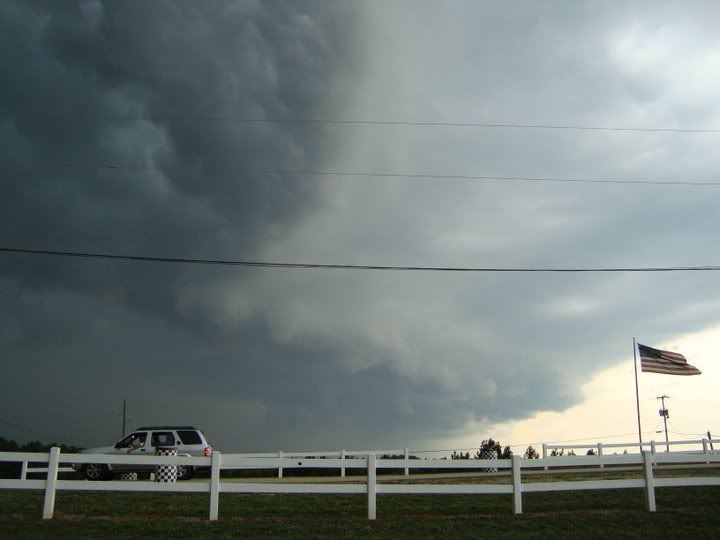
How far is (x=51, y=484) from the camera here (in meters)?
15.0

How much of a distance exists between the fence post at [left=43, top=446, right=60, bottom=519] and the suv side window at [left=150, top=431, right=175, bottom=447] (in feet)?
50.4

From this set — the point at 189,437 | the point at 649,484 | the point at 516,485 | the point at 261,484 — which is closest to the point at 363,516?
the point at 261,484

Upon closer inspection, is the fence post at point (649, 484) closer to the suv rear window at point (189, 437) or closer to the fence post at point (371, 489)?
the fence post at point (371, 489)

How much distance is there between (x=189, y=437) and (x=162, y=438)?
1.07 meters

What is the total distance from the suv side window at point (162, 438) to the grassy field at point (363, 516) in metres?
9.96

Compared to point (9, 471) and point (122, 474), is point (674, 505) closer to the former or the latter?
point (122, 474)

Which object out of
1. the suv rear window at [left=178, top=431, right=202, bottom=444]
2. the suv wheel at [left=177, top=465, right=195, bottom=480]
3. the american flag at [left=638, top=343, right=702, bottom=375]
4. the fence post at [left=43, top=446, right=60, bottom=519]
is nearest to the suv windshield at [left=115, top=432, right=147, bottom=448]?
the suv rear window at [left=178, top=431, right=202, bottom=444]

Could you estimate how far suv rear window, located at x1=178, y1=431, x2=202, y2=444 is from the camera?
30375 millimetres

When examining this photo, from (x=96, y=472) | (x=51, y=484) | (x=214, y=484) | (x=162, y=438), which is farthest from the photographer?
(x=162, y=438)

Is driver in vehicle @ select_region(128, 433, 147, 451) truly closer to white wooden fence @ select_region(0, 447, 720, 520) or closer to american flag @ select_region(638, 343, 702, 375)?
white wooden fence @ select_region(0, 447, 720, 520)

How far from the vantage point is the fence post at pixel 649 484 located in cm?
1689

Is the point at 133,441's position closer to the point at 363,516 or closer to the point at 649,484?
the point at 363,516

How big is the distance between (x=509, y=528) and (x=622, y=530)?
2.16 metres

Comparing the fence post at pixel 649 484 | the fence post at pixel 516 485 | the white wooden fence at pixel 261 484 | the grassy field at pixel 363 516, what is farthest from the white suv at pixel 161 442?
the fence post at pixel 649 484
